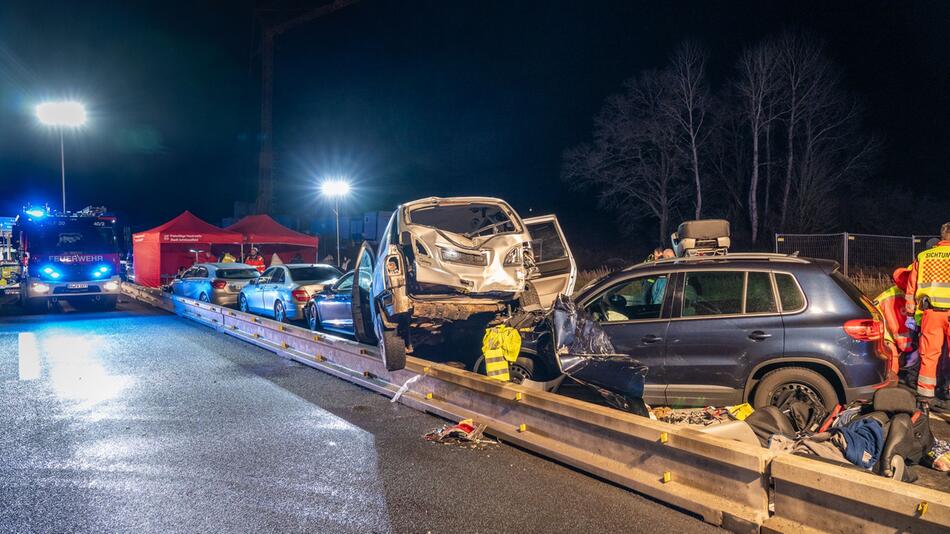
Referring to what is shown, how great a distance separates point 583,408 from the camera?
489 centimetres

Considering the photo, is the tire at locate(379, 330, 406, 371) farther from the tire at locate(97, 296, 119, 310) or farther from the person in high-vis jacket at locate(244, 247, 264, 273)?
the person in high-vis jacket at locate(244, 247, 264, 273)

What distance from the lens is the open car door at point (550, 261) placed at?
8000 millimetres

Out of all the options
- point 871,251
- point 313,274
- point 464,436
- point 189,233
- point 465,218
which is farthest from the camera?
point 189,233

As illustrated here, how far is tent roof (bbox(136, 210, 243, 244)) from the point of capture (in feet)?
85.1

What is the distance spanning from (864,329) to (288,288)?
36.0 ft

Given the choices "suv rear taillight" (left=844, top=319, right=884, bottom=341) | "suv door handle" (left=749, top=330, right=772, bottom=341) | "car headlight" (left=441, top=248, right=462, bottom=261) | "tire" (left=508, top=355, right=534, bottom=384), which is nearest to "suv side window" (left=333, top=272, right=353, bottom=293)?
"car headlight" (left=441, top=248, right=462, bottom=261)

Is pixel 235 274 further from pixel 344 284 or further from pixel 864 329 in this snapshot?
pixel 864 329

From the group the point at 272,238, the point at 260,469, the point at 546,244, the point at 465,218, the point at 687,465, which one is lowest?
the point at 260,469

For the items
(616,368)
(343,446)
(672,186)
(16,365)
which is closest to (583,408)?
(616,368)

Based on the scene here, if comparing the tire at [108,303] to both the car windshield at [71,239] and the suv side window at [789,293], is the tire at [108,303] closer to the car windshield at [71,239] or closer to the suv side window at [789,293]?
the car windshield at [71,239]

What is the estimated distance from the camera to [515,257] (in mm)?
6980

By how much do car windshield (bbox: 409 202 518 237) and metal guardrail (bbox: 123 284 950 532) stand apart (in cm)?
175

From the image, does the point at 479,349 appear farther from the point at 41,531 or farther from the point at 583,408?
the point at 41,531

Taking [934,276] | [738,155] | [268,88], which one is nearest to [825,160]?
[738,155]
